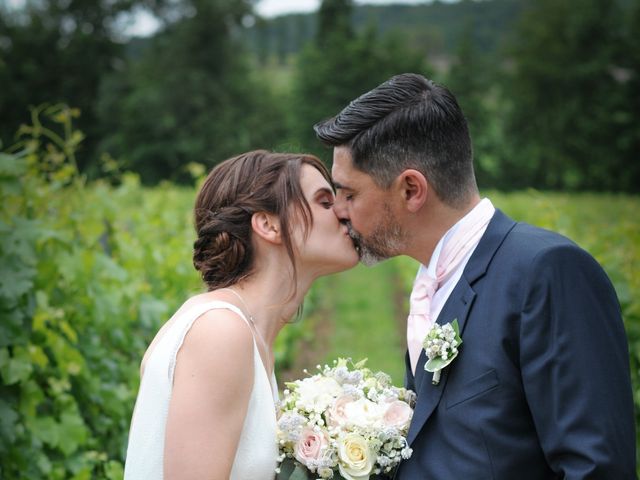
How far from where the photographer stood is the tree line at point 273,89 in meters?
50.5

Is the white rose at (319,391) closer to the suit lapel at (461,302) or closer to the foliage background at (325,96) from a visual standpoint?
the suit lapel at (461,302)

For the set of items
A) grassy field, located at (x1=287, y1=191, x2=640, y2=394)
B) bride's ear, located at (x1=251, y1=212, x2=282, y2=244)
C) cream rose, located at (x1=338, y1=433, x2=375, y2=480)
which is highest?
bride's ear, located at (x1=251, y1=212, x2=282, y2=244)

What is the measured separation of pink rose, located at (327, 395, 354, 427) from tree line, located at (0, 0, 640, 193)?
41.7 m

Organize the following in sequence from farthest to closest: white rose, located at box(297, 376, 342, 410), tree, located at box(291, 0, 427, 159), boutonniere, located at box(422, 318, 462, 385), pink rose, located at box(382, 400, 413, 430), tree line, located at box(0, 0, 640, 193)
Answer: tree, located at box(291, 0, 427, 159)
tree line, located at box(0, 0, 640, 193)
white rose, located at box(297, 376, 342, 410)
pink rose, located at box(382, 400, 413, 430)
boutonniere, located at box(422, 318, 462, 385)

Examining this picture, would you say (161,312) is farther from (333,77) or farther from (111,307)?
(333,77)

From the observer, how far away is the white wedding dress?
269cm

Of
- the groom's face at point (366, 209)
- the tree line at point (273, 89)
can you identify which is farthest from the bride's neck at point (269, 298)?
the tree line at point (273, 89)

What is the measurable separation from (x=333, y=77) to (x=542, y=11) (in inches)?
722

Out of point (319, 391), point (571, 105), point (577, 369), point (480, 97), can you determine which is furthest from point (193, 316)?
point (571, 105)

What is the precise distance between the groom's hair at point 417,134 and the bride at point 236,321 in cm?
38

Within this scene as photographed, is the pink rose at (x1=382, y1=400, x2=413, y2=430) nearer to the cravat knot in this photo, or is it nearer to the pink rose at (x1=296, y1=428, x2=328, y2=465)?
the pink rose at (x1=296, y1=428, x2=328, y2=465)

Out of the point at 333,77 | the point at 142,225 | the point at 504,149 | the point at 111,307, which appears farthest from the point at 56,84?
the point at 111,307

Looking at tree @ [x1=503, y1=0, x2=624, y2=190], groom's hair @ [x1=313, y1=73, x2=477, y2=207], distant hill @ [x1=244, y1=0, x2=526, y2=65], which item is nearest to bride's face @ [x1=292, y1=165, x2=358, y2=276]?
groom's hair @ [x1=313, y1=73, x2=477, y2=207]

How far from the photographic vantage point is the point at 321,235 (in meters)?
3.08
